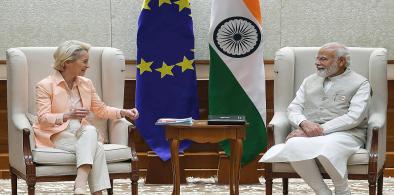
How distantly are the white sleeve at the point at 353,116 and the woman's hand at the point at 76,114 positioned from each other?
1603 millimetres

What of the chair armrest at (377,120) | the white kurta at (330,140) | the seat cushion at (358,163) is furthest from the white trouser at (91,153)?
the chair armrest at (377,120)

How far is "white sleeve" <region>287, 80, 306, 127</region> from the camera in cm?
597

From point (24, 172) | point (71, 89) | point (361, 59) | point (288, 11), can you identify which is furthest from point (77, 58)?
point (288, 11)

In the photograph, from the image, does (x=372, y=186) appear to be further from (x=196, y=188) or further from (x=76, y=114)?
(x=76, y=114)

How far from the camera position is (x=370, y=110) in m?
6.15

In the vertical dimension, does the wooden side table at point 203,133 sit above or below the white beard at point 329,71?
below

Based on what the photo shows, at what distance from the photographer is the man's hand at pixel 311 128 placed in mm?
5848

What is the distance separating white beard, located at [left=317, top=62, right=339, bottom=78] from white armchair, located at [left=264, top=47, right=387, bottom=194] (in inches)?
12.5

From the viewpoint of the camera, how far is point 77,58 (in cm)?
577

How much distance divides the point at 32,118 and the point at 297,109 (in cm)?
182

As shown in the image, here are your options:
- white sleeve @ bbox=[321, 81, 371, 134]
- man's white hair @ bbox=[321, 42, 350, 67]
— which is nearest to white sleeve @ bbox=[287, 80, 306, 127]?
white sleeve @ bbox=[321, 81, 371, 134]

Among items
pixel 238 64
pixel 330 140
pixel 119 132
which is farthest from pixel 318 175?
pixel 238 64

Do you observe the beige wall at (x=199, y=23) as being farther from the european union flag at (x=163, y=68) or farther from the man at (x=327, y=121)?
the man at (x=327, y=121)

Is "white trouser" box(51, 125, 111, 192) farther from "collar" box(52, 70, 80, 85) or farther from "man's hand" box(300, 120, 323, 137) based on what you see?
"man's hand" box(300, 120, 323, 137)
